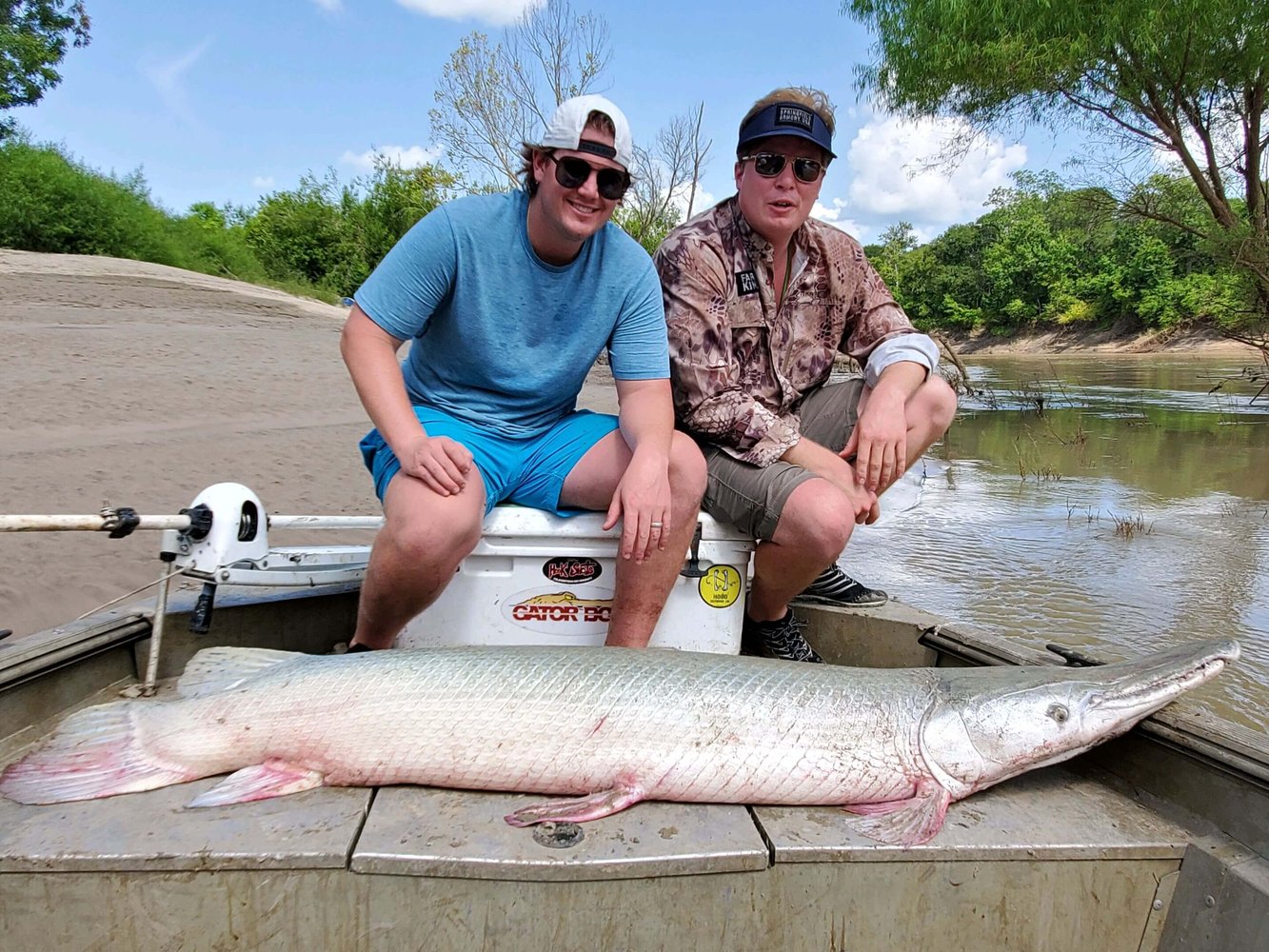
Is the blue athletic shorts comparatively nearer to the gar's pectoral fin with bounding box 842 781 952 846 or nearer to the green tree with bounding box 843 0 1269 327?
the gar's pectoral fin with bounding box 842 781 952 846

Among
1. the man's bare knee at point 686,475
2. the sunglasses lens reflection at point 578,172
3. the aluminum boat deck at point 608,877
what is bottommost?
the aluminum boat deck at point 608,877

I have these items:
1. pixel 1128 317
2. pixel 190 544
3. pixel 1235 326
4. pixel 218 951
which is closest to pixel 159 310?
pixel 190 544

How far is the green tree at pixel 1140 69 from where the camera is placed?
12.1 metres

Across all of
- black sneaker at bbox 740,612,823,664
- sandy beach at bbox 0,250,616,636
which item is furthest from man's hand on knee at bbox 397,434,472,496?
sandy beach at bbox 0,250,616,636

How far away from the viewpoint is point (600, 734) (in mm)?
1780

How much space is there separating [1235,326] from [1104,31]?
568 centimetres

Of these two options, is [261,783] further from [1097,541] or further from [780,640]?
[1097,541]

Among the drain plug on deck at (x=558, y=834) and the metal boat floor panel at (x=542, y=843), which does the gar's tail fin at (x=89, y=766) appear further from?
the drain plug on deck at (x=558, y=834)

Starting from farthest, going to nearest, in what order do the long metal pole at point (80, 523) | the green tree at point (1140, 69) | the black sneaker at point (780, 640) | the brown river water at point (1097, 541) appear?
the green tree at point (1140, 69), the brown river water at point (1097, 541), the black sneaker at point (780, 640), the long metal pole at point (80, 523)

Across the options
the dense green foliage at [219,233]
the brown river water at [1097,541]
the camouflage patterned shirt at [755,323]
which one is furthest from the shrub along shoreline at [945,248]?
the camouflage patterned shirt at [755,323]

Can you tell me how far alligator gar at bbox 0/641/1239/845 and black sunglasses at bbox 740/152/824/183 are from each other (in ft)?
5.66

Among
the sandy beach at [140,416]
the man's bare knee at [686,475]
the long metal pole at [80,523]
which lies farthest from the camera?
the sandy beach at [140,416]

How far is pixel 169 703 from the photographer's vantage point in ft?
6.16

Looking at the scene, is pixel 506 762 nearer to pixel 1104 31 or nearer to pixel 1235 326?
pixel 1104 31
